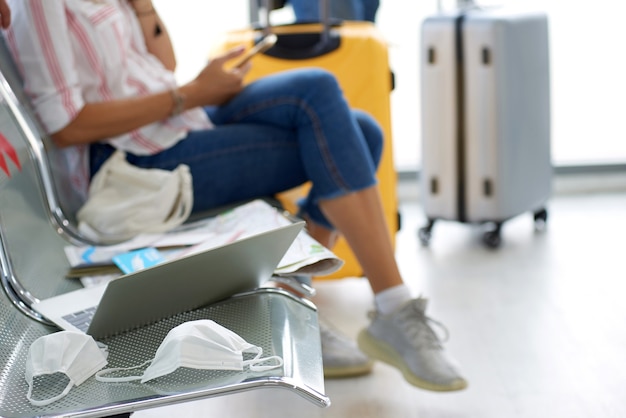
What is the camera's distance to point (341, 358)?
192cm

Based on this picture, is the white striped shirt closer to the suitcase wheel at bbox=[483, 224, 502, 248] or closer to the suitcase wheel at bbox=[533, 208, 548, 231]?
the suitcase wheel at bbox=[483, 224, 502, 248]

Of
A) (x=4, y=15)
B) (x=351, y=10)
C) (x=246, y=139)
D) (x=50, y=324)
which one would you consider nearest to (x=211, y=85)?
(x=246, y=139)

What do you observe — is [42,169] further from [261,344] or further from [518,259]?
[518,259]

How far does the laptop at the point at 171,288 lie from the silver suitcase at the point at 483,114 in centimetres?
166

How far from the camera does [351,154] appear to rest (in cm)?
172

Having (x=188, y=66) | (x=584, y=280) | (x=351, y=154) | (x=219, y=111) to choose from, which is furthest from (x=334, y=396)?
(x=188, y=66)

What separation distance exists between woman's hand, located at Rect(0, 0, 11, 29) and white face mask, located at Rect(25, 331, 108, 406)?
62 centimetres

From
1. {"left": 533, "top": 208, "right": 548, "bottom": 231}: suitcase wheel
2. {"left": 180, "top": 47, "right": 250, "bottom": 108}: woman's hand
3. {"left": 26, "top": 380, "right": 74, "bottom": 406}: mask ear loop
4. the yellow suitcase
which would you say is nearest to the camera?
{"left": 26, "top": 380, "right": 74, "bottom": 406}: mask ear loop

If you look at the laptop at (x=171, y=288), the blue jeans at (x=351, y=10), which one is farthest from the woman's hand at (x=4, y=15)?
the blue jeans at (x=351, y=10)

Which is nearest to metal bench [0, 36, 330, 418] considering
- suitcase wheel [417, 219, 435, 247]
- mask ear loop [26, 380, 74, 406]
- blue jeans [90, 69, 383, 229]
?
mask ear loop [26, 380, 74, 406]

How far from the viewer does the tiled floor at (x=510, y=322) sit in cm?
177

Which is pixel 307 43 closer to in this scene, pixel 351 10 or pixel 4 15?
pixel 351 10

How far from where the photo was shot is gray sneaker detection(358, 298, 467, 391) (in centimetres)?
173

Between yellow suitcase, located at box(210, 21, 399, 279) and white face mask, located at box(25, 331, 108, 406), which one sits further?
yellow suitcase, located at box(210, 21, 399, 279)
